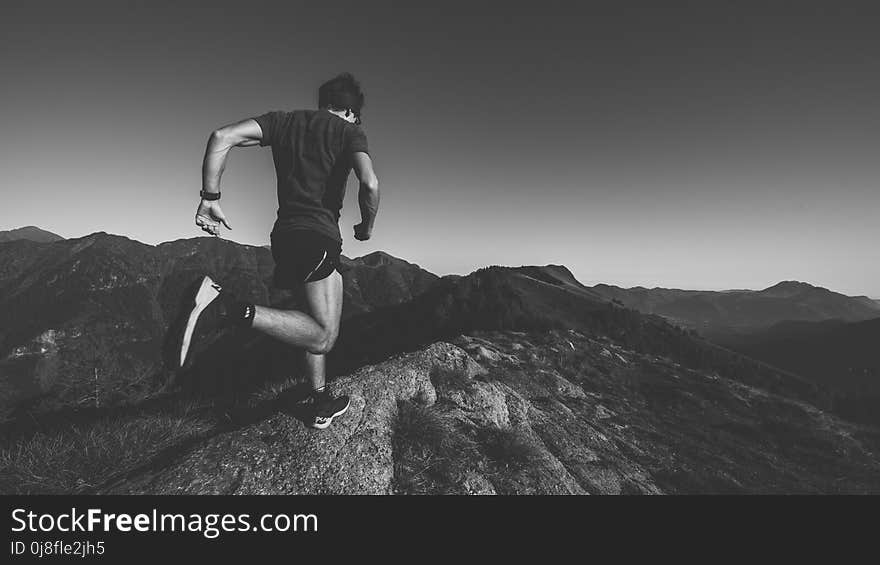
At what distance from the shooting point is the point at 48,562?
2.71m

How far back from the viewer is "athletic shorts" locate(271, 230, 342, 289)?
11.3 ft

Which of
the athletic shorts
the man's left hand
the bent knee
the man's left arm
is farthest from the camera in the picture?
the bent knee

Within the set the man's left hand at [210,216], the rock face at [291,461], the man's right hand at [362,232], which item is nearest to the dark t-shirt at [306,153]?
the man's right hand at [362,232]

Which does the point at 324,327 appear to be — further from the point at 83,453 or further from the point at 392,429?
the point at 83,453

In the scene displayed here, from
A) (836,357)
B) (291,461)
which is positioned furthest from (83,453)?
(836,357)

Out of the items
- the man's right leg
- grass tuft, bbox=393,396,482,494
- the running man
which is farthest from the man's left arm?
grass tuft, bbox=393,396,482,494

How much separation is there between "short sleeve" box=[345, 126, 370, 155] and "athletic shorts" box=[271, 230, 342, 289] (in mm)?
947

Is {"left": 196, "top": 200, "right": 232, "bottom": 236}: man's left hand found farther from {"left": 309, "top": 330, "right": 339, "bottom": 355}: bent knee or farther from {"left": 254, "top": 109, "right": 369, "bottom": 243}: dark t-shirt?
{"left": 309, "top": 330, "right": 339, "bottom": 355}: bent knee

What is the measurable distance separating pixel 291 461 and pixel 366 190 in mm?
3101

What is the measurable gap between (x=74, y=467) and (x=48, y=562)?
153 cm

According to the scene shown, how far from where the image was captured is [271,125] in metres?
3.53

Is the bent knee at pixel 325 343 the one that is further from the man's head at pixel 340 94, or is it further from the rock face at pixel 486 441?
the man's head at pixel 340 94

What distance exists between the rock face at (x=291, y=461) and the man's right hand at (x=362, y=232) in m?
2.49

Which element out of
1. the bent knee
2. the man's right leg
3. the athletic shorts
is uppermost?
the athletic shorts
